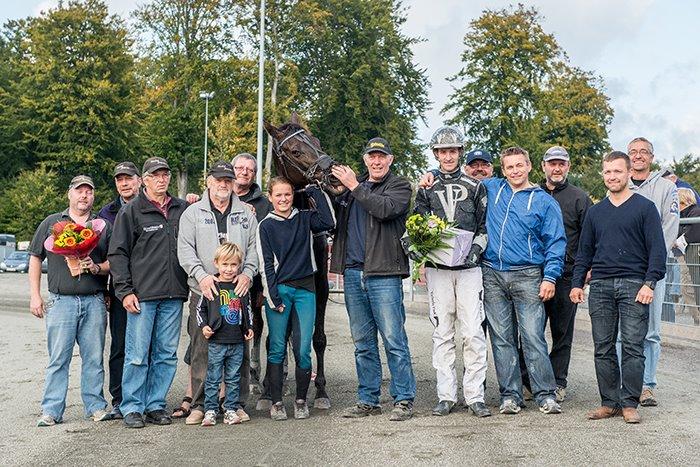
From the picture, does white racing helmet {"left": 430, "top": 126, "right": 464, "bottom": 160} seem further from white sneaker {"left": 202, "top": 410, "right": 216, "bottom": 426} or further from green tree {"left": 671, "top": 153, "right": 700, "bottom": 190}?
green tree {"left": 671, "top": 153, "right": 700, "bottom": 190}

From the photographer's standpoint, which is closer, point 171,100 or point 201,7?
point 201,7

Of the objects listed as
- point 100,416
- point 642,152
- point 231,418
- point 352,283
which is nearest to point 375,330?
point 352,283

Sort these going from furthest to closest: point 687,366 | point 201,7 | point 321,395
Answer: point 201,7
point 687,366
point 321,395

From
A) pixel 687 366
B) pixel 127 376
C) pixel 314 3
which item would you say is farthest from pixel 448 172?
pixel 314 3

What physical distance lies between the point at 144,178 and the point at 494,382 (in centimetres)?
413

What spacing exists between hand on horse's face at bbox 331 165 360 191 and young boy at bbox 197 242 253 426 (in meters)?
1.06

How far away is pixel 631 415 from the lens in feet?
23.4

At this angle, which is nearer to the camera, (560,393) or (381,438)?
(381,438)

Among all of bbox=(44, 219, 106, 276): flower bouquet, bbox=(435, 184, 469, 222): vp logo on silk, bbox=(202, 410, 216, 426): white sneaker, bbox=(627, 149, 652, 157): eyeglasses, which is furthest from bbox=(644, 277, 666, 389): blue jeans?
bbox=(44, 219, 106, 276): flower bouquet

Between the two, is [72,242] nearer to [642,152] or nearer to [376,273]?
[376,273]

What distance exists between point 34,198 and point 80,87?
258 inches

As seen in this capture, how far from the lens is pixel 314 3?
154 ft

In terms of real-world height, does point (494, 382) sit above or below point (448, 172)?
below

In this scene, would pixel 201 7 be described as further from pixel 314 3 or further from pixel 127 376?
pixel 127 376
